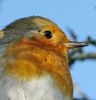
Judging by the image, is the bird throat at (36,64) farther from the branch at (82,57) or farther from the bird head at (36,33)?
the branch at (82,57)

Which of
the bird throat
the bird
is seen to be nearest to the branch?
the bird

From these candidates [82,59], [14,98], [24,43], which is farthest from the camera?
[82,59]

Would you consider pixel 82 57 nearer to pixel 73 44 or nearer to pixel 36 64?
pixel 73 44

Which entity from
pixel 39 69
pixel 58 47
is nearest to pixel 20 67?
pixel 39 69

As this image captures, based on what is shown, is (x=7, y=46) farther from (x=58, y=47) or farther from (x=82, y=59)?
(x=82, y=59)

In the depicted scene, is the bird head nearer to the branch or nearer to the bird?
the bird

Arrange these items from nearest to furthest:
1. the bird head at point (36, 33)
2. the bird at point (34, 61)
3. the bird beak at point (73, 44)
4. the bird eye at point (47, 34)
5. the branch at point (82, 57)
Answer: the bird at point (34, 61) < the bird head at point (36, 33) < the bird eye at point (47, 34) < the bird beak at point (73, 44) < the branch at point (82, 57)

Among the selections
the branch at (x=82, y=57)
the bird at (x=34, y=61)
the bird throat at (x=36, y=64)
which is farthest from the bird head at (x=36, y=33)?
the branch at (x=82, y=57)

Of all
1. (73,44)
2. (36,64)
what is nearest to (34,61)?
(36,64)
